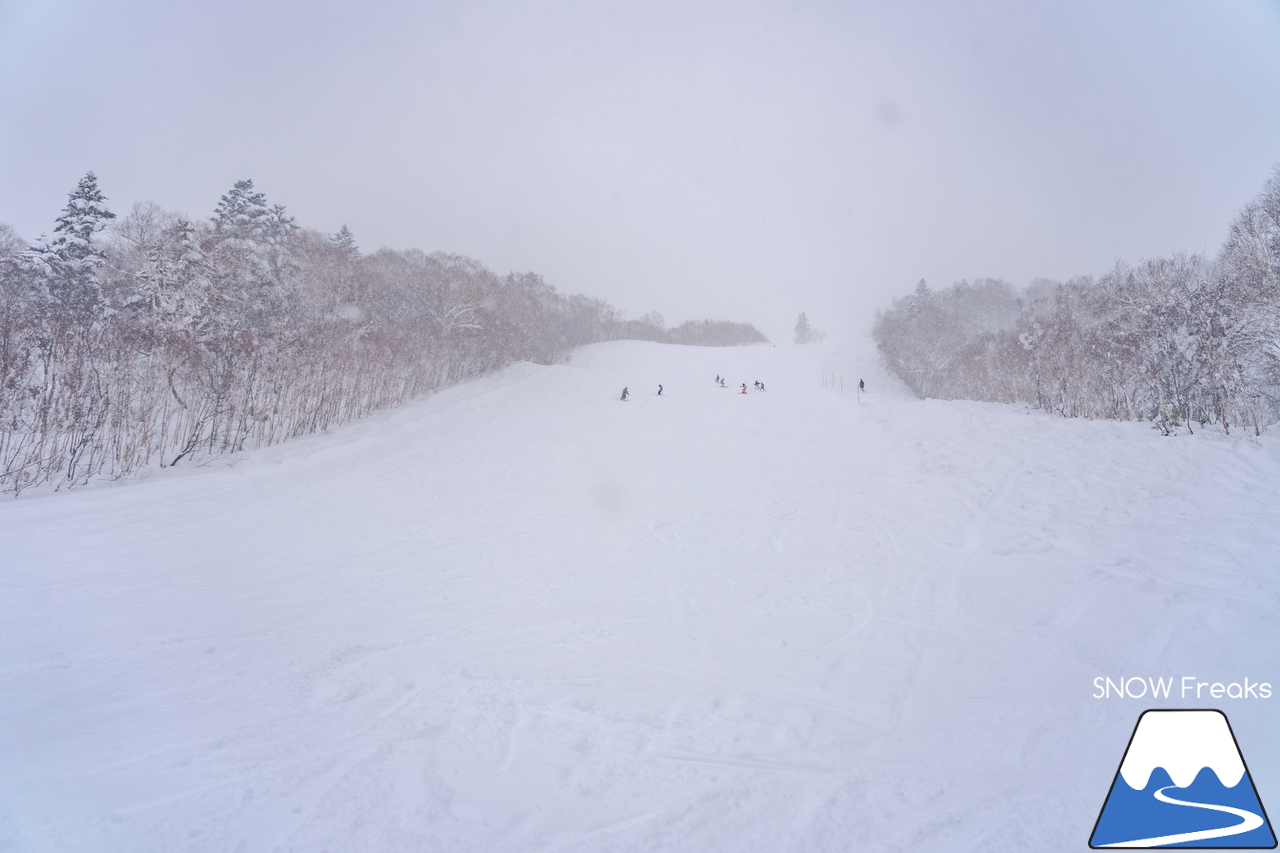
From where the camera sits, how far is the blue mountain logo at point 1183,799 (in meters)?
2.78

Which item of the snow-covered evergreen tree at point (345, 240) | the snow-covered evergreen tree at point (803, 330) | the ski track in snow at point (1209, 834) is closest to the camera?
the ski track in snow at point (1209, 834)

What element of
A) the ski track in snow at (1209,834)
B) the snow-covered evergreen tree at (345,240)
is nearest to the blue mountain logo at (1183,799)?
the ski track in snow at (1209,834)

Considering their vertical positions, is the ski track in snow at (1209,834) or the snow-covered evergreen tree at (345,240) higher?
the snow-covered evergreen tree at (345,240)

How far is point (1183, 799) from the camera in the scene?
9.73 feet

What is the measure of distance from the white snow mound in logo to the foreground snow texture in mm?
185

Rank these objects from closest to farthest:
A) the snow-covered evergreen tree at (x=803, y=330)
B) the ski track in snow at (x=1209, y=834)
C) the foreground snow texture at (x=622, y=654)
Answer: the ski track in snow at (x=1209, y=834), the foreground snow texture at (x=622, y=654), the snow-covered evergreen tree at (x=803, y=330)

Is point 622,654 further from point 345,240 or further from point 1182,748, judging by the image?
point 345,240

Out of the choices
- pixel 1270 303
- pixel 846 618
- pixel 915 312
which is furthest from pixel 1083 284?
pixel 846 618

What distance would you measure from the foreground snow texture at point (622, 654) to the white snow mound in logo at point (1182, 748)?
185 mm

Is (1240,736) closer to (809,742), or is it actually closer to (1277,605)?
(809,742)

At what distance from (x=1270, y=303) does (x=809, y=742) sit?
2053 centimetres

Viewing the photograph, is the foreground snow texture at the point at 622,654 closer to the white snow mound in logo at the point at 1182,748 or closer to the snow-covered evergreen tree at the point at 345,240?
the white snow mound in logo at the point at 1182,748

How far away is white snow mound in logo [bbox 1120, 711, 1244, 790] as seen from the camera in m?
3.11

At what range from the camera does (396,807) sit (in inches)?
116
